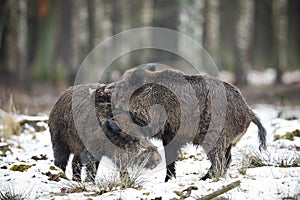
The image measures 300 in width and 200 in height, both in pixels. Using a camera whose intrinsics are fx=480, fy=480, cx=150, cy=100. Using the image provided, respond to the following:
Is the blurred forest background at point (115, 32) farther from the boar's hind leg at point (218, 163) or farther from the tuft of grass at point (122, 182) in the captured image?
the tuft of grass at point (122, 182)

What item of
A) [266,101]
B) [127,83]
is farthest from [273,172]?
[266,101]

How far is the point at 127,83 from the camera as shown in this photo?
6406 millimetres

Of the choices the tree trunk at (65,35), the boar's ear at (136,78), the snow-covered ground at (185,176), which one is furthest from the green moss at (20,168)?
the tree trunk at (65,35)

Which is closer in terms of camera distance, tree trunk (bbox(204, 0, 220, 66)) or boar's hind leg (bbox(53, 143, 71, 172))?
boar's hind leg (bbox(53, 143, 71, 172))

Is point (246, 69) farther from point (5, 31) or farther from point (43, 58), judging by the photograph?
point (5, 31)

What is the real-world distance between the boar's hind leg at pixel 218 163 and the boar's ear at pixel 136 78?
1.35m

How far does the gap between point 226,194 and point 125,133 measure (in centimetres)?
164

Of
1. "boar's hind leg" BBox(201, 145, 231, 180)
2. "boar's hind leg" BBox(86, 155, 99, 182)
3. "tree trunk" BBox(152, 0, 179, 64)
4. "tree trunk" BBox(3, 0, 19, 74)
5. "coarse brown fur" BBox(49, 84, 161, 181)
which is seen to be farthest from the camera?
"tree trunk" BBox(152, 0, 179, 64)

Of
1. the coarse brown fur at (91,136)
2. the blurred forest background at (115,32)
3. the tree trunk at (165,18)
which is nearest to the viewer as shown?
the coarse brown fur at (91,136)

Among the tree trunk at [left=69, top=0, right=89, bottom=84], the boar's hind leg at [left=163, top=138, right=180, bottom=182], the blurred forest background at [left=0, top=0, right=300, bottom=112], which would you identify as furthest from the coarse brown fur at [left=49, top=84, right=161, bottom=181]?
the tree trunk at [left=69, top=0, right=89, bottom=84]

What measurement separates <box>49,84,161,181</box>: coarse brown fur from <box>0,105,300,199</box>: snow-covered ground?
22cm

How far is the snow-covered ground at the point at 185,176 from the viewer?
5344mm

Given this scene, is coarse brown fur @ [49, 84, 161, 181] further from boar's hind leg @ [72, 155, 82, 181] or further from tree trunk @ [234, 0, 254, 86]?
tree trunk @ [234, 0, 254, 86]

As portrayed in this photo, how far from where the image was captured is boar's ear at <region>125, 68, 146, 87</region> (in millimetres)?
6391
